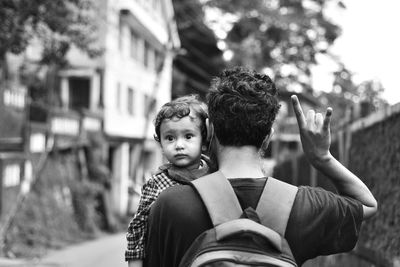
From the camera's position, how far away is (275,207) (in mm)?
2480

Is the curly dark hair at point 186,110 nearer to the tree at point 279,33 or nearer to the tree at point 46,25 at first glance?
the tree at point 46,25

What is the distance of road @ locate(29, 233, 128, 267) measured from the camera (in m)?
13.6

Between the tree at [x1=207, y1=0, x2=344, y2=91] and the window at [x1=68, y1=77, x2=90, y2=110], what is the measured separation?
22.2ft

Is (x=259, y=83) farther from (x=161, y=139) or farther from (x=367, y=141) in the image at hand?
(x=367, y=141)

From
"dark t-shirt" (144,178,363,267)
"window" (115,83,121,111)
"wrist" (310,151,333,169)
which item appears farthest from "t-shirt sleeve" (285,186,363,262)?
"window" (115,83,121,111)

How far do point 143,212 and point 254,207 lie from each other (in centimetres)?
95

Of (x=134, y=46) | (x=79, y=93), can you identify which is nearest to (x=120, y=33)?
(x=134, y=46)

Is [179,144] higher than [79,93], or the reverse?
[79,93]

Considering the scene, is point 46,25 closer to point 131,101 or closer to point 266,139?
point 266,139

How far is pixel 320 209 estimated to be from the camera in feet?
8.51

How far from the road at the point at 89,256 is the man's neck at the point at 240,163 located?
1061 centimetres

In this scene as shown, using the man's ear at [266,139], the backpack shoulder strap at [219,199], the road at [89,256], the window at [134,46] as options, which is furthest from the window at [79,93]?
the backpack shoulder strap at [219,199]

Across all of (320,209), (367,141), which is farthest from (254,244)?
(367,141)

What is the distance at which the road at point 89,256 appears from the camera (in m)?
13.6
